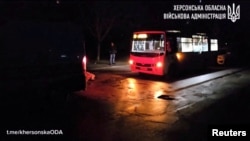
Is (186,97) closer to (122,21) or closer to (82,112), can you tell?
(82,112)

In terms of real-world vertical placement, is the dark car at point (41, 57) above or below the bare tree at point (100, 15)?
below

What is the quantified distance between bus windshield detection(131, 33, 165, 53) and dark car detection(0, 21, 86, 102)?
28.7 ft

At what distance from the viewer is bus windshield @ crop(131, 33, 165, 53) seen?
19469 millimetres

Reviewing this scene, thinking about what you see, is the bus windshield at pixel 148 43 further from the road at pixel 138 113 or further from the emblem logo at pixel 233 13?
the emblem logo at pixel 233 13

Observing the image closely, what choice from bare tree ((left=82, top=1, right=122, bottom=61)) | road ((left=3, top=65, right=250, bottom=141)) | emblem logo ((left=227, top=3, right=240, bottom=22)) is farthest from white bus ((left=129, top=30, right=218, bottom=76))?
emblem logo ((left=227, top=3, right=240, bottom=22))

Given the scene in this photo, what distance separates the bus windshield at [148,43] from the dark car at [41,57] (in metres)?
8.75

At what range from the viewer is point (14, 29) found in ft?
31.5

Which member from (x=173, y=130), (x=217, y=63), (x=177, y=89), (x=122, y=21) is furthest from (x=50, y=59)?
(x=122, y=21)

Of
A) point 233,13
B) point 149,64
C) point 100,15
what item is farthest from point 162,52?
point 233,13

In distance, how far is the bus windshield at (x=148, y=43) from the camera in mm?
19469

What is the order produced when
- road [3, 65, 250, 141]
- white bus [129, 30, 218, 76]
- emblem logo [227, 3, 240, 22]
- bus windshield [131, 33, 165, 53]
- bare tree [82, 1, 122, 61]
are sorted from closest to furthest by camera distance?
1. road [3, 65, 250, 141]
2. white bus [129, 30, 218, 76]
3. bus windshield [131, 33, 165, 53]
4. bare tree [82, 1, 122, 61]
5. emblem logo [227, 3, 240, 22]

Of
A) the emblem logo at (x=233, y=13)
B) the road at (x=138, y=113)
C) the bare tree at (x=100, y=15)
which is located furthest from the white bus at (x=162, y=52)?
the emblem logo at (x=233, y=13)

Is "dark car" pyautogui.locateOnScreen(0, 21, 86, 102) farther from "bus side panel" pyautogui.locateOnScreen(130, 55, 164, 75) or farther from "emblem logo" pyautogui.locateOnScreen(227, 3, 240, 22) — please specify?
"emblem logo" pyautogui.locateOnScreen(227, 3, 240, 22)

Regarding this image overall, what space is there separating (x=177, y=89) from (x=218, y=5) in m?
35.5
